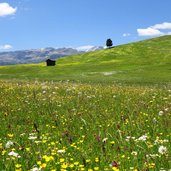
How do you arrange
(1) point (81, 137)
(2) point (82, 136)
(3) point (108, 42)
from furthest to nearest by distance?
(3) point (108, 42) < (1) point (81, 137) < (2) point (82, 136)

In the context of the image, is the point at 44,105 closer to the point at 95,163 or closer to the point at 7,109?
the point at 7,109

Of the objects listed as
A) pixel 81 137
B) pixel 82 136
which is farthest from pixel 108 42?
pixel 82 136

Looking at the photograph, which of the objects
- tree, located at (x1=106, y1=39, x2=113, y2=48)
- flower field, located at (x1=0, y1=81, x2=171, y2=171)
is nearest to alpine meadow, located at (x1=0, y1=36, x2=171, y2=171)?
flower field, located at (x1=0, y1=81, x2=171, y2=171)

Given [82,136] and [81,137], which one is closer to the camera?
[82,136]

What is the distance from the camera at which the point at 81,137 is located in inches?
373

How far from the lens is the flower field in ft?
21.3

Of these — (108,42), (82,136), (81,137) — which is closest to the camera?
(82,136)

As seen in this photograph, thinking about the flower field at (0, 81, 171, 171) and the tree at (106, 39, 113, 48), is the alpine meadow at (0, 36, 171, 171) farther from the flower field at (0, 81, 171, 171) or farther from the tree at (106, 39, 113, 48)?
the tree at (106, 39, 113, 48)

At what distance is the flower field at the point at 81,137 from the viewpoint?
21.3 ft

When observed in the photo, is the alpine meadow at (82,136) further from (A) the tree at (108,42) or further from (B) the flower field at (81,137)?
(A) the tree at (108,42)

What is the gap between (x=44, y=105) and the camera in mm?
15227

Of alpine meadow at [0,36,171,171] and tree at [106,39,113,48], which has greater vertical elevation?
tree at [106,39,113,48]

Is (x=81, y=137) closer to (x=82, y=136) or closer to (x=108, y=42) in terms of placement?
(x=82, y=136)

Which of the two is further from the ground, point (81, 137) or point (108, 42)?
point (108, 42)
